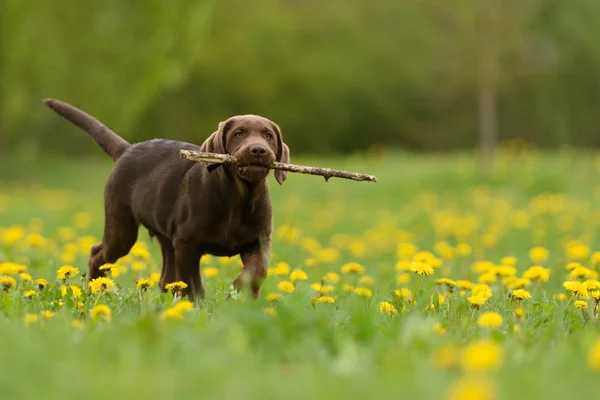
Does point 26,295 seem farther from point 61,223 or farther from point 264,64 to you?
point 264,64

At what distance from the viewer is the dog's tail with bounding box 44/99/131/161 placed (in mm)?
5238

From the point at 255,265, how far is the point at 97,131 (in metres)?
1.62

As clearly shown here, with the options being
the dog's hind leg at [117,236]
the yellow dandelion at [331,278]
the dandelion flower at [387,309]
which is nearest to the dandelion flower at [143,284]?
the dandelion flower at [387,309]

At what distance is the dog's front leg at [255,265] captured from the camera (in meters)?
4.19

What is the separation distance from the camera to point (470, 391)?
1.75 m

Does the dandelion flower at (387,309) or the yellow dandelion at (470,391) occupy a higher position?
the yellow dandelion at (470,391)

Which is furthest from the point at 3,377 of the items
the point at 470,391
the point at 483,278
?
the point at 483,278

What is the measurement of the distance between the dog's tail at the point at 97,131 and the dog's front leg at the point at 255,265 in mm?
1303

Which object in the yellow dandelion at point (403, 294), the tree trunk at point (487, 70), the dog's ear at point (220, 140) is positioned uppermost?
the tree trunk at point (487, 70)

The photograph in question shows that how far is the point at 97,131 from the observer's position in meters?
5.27

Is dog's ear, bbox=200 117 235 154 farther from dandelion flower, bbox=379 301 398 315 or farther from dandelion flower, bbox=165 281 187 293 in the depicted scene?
dandelion flower, bbox=379 301 398 315

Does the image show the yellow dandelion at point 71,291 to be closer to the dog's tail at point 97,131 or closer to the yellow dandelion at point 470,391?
the dog's tail at point 97,131

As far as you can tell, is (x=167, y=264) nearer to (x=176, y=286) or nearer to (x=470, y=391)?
(x=176, y=286)

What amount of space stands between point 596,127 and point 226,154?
27.9 meters
